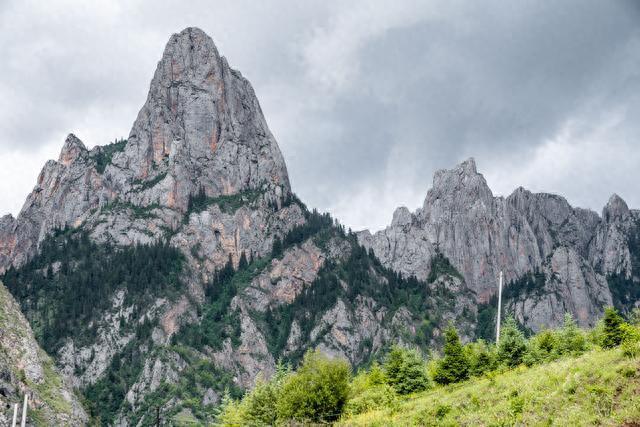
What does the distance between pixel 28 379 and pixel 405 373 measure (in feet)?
288

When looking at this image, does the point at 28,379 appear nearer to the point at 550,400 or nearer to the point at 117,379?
the point at 117,379

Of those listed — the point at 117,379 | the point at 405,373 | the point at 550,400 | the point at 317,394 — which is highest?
the point at 117,379

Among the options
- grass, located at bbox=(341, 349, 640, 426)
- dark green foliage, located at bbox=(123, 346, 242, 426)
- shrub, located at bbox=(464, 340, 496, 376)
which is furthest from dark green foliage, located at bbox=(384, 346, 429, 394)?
dark green foliage, located at bbox=(123, 346, 242, 426)

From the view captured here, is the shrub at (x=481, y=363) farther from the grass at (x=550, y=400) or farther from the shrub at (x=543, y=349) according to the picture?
the grass at (x=550, y=400)

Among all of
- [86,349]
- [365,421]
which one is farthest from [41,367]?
[365,421]

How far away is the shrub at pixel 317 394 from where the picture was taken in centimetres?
5422

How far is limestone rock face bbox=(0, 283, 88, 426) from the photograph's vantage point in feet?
371

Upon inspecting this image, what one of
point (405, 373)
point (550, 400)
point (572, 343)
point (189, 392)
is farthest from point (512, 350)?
point (189, 392)

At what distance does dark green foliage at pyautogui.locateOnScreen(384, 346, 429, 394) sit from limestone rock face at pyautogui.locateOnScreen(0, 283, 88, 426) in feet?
227

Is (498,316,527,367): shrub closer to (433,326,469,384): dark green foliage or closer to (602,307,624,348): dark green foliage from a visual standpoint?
(433,326,469,384): dark green foliage

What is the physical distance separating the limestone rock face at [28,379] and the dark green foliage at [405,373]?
69.3 m

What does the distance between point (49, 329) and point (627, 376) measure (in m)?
194

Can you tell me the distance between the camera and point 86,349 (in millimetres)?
195000

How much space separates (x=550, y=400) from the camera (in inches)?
1272
